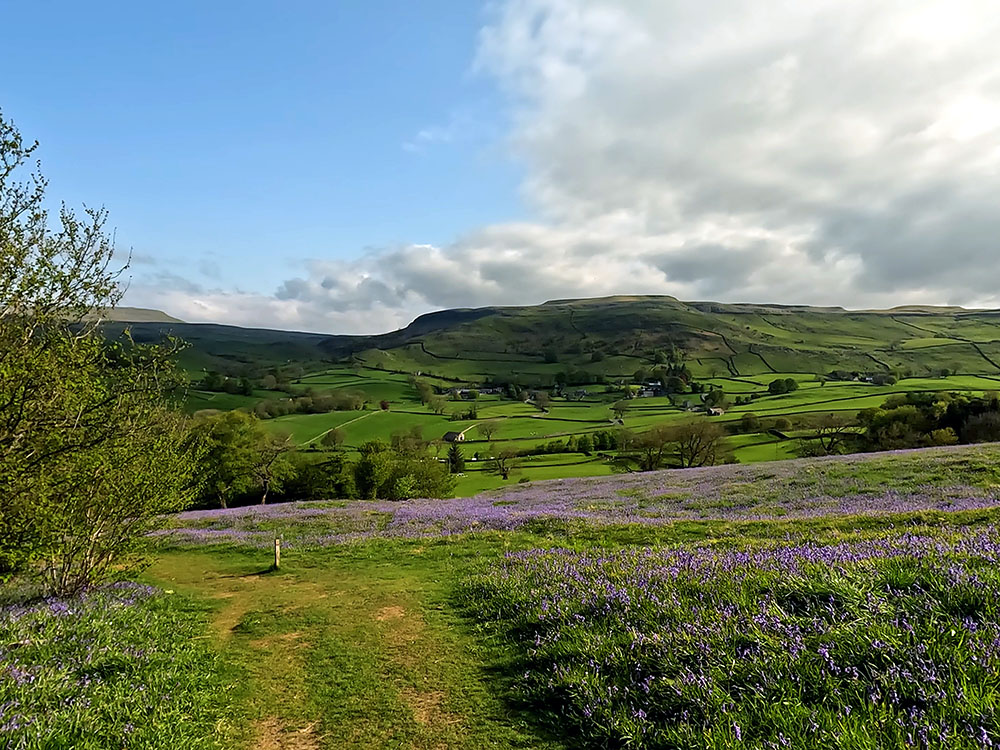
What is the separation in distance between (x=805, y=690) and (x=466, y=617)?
7.51 meters

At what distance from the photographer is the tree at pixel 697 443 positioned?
7806 cm

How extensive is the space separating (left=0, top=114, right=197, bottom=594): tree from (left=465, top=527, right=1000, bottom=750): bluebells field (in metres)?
9.51

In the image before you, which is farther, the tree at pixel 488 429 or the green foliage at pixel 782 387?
the green foliage at pixel 782 387

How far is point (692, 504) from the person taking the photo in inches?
1081

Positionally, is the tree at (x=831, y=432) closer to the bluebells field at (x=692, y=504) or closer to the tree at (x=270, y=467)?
the bluebells field at (x=692, y=504)

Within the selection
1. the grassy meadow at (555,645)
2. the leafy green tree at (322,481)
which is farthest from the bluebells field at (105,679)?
the leafy green tree at (322,481)

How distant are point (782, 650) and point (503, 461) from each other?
253 ft

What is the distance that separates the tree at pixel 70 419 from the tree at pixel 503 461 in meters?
65.3

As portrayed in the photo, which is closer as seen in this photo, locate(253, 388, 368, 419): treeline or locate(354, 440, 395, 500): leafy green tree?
locate(354, 440, 395, 500): leafy green tree

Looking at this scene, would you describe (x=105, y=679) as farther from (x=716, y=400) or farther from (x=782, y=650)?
(x=716, y=400)

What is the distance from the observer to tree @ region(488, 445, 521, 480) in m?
80.7

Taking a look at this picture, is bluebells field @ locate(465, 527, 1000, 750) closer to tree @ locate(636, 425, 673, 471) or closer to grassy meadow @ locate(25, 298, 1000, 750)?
grassy meadow @ locate(25, 298, 1000, 750)

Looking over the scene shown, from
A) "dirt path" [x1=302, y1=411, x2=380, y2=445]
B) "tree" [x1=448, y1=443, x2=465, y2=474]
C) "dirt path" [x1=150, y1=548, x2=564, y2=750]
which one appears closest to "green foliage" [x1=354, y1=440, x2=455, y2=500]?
"tree" [x1=448, y1=443, x2=465, y2=474]

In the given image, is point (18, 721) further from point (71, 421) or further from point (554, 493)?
point (554, 493)
